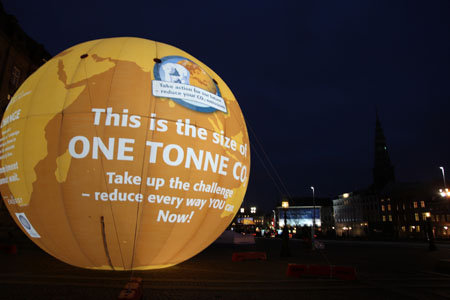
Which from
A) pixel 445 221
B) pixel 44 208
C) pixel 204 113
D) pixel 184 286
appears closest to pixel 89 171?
pixel 44 208

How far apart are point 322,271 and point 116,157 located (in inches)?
287

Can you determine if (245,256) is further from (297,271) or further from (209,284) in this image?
(209,284)

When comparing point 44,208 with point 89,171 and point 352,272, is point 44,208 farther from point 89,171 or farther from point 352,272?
point 352,272

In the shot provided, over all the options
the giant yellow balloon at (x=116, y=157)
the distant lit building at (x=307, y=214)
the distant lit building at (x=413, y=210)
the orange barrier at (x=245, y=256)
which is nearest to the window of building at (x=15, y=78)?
the giant yellow balloon at (x=116, y=157)

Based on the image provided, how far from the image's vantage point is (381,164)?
163 meters

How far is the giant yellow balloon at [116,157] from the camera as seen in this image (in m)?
7.02

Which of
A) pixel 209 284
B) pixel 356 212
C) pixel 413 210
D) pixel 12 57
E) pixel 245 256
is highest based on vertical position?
pixel 12 57

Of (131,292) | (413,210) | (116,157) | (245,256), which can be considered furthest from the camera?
(413,210)

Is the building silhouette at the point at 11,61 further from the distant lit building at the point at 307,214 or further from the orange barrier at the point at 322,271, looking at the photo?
the distant lit building at the point at 307,214

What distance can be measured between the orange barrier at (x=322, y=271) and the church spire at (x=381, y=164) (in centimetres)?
15512

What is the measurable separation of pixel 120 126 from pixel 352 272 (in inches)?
319

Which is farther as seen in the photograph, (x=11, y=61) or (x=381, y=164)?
(x=381, y=164)

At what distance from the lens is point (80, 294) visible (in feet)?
22.1

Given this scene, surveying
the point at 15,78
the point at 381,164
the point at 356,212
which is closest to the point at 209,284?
the point at 15,78
